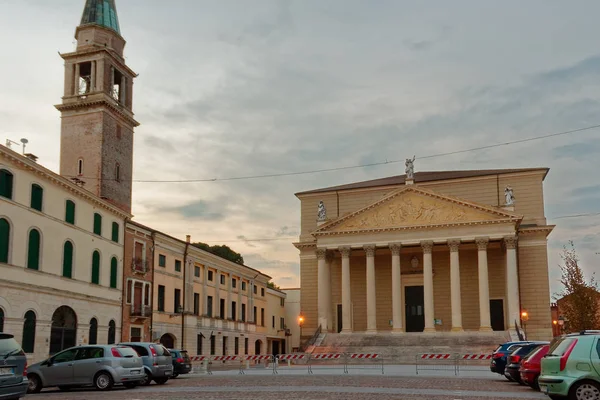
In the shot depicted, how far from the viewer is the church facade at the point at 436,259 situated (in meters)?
52.8

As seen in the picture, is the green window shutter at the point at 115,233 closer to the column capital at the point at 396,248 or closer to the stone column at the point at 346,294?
the stone column at the point at 346,294

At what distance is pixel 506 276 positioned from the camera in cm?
5344

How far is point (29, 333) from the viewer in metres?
30.5

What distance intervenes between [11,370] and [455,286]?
42.8m

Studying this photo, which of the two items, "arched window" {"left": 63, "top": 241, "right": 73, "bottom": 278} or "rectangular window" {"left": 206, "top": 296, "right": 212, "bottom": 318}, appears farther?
"rectangular window" {"left": 206, "top": 296, "right": 212, "bottom": 318}

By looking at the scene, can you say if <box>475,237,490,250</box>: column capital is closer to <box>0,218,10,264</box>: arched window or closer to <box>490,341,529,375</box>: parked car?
<box>490,341,529,375</box>: parked car

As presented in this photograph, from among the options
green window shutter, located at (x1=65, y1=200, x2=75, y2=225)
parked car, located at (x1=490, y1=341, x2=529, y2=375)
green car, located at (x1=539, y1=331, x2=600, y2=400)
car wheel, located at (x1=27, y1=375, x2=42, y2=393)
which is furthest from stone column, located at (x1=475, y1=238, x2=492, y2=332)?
green car, located at (x1=539, y1=331, x2=600, y2=400)

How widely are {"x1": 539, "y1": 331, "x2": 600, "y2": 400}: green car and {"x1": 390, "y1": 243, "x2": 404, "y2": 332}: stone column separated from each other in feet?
132

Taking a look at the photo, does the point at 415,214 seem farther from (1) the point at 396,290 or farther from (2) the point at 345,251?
(2) the point at 345,251

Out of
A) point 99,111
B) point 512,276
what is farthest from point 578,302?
point 99,111

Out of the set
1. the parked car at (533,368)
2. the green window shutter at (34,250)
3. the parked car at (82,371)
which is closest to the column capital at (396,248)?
the green window shutter at (34,250)

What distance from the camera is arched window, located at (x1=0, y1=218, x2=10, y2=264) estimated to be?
2864 centimetres

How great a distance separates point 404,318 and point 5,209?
126ft

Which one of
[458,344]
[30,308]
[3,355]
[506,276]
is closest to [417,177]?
[506,276]
